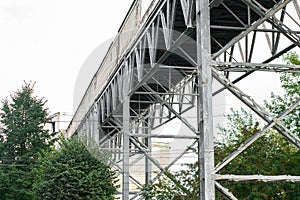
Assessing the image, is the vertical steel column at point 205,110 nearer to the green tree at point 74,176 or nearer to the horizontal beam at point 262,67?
the horizontal beam at point 262,67

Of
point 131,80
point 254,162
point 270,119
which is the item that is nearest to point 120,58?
point 131,80

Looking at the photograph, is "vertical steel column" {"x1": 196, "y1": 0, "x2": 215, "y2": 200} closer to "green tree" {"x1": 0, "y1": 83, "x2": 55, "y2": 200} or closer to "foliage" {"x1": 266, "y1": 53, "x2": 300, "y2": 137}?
"foliage" {"x1": 266, "y1": 53, "x2": 300, "y2": 137}

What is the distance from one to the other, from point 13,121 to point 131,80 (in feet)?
65.4

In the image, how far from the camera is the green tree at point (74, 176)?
22.2 meters

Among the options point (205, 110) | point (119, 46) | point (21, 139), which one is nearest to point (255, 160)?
point (205, 110)

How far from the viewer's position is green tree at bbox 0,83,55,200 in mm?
34812

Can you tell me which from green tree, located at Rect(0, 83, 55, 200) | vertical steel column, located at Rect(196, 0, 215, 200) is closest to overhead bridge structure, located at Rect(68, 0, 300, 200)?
vertical steel column, located at Rect(196, 0, 215, 200)

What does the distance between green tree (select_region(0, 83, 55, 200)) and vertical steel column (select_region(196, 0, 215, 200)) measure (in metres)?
25.4

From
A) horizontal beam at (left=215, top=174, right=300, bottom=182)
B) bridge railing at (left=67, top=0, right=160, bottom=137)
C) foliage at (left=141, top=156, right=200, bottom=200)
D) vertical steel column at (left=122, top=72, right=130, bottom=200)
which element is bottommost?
horizontal beam at (left=215, top=174, right=300, bottom=182)

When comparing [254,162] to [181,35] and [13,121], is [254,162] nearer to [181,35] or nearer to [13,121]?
[181,35]

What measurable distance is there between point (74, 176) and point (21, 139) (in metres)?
15.4

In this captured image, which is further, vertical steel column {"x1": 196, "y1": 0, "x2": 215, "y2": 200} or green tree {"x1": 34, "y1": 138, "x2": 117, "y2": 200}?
green tree {"x1": 34, "y1": 138, "x2": 117, "y2": 200}

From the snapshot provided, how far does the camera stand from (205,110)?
10195 millimetres

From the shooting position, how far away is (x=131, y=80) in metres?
19.3
